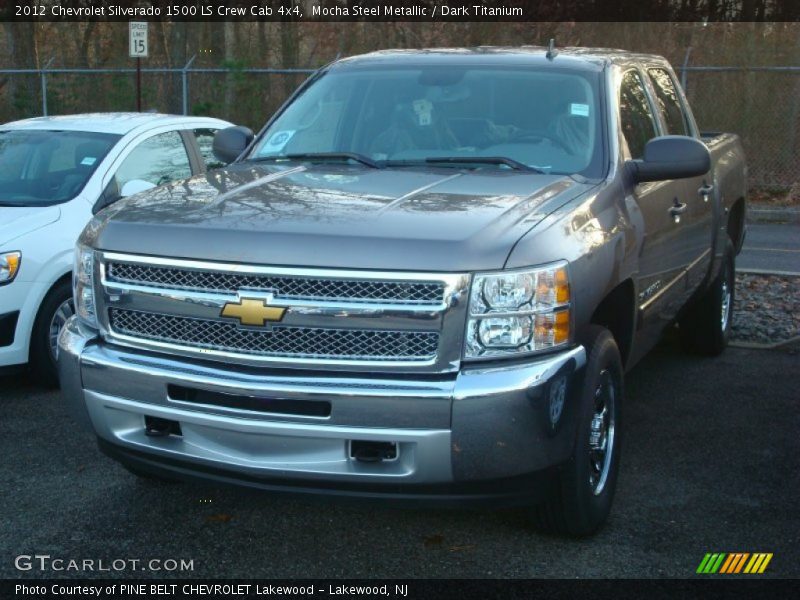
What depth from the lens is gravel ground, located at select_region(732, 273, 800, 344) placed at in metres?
7.96

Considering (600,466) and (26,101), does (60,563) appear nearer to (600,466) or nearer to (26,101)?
(600,466)

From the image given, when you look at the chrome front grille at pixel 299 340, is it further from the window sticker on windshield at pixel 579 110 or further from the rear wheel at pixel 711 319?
→ the rear wheel at pixel 711 319

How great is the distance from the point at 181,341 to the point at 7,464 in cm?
173

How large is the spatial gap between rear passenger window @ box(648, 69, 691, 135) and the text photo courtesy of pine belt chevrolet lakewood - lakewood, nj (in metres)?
0.04

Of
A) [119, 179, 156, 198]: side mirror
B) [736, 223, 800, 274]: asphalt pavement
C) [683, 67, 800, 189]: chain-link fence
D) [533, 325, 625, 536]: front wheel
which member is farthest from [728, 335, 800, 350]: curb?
[683, 67, 800, 189]: chain-link fence

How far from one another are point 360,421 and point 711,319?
13.7ft

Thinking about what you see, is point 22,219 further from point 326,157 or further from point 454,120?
point 454,120

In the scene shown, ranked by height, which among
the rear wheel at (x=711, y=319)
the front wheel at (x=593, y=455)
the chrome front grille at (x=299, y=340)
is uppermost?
the chrome front grille at (x=299, y=340)

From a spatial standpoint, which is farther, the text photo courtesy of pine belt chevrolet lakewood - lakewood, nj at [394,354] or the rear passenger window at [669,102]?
the rear passenger window at [669,102]

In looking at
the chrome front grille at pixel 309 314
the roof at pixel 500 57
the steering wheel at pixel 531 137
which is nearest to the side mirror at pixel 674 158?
the steering wheel at pixel 531 137

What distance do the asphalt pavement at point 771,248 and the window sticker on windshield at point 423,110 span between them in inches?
247

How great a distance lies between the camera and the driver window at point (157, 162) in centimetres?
704

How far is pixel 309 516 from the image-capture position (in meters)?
4.45

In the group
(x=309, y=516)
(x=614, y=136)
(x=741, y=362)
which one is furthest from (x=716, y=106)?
(x=309, y=516)
